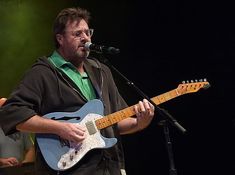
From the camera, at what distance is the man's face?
101 inches

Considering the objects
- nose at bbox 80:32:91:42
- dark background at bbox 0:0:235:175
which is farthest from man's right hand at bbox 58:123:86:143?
dark background at bbox 0:0:235:175

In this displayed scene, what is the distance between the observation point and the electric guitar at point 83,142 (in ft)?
7.69

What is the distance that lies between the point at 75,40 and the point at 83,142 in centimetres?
59

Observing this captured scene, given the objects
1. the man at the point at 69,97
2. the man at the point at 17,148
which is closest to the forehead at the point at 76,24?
the man at the point at 69,97

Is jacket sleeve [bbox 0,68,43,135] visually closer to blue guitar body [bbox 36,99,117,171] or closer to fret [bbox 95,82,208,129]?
blue guitar body [bbox 36,99,117,171]

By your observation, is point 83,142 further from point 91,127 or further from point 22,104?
point 22,104

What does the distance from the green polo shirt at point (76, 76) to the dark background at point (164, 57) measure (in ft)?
6.99

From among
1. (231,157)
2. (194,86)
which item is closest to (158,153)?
(231,157)

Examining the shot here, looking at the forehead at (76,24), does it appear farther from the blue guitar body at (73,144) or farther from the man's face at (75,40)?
the blue guitar body at (73,144)

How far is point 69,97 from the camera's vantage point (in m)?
2.42

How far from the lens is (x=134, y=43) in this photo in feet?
15.9

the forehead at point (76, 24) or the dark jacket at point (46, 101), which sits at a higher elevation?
the forehead at point (76, 24)

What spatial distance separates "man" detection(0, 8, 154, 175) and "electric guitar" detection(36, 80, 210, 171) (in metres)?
0.03

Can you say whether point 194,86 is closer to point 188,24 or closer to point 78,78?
point 78,78
